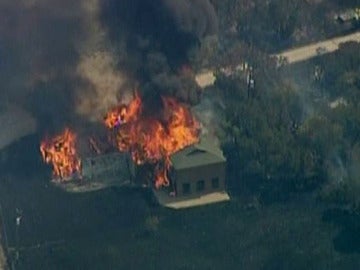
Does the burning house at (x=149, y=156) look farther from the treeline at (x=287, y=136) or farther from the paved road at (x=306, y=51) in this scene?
the paved road at (x=306, y=51)

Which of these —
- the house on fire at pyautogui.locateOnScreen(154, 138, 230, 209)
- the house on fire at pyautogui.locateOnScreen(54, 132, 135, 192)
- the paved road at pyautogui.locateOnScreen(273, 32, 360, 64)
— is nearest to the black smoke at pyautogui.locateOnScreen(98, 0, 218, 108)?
the house on fire at pyautogui.locateOnScreen(54, 132, 135, 192)

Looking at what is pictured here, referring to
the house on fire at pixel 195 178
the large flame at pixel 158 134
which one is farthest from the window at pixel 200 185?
the large flame at pixel 158 134

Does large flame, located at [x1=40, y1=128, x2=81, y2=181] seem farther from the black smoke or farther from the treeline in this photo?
the treeline

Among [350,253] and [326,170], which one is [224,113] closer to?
[326,170]

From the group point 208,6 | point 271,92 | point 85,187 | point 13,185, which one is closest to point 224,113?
point 271,92

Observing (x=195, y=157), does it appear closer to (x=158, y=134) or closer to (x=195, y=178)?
(x=195, y=178)

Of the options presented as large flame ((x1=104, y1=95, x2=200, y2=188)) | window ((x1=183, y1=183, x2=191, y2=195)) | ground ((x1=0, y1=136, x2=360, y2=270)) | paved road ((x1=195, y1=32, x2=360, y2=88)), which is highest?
paved road ((x1=195, y1=32, x2=360, y2=88))
